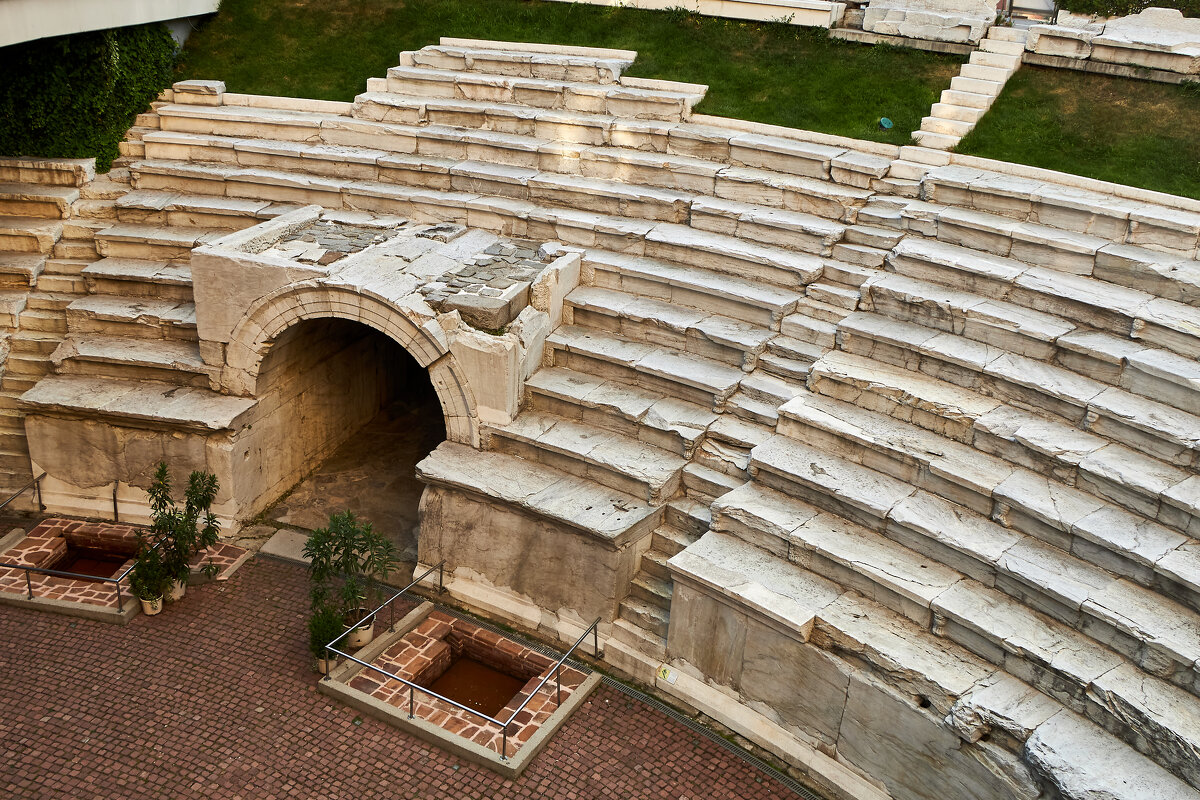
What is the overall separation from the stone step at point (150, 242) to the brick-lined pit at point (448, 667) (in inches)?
222

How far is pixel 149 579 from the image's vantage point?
10.2 m

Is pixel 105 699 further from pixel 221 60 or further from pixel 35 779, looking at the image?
pixel 221 60

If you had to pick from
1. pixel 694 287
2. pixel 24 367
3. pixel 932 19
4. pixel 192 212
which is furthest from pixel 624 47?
pixel 24 367

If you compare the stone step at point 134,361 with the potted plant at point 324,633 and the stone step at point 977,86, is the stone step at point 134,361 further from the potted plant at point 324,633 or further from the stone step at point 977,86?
the stone step at point 977,86

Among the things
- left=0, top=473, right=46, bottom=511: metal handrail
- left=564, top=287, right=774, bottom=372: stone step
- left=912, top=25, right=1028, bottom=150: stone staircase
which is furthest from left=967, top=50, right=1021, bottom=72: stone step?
left=0, top=473, right=46, bottom=511: metal handrail

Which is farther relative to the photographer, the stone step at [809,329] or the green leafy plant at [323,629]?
the stone step at [809,329]

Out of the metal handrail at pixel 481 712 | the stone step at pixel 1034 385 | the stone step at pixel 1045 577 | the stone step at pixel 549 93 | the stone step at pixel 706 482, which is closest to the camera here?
the stone step at pixel 1045 577

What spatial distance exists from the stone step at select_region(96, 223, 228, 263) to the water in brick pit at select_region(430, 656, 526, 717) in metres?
6.11

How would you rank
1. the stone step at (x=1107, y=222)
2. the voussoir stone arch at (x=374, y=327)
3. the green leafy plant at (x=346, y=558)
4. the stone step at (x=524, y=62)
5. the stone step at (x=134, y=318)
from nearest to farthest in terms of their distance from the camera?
the green leafy plant at (x=346, y=558), the stone step at (x=1107, y=222), the voussoir stone arch at (x=374, y=327), the stone step at (x=134, y=318), the stone step at (x=524, y=62)

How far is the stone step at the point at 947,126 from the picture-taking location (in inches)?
513

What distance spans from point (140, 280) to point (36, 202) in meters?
2.30

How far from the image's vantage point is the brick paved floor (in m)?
8.52

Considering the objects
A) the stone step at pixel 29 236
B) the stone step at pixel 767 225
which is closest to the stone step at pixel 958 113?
the stone step at pixel 767 225

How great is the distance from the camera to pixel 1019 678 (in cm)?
806
